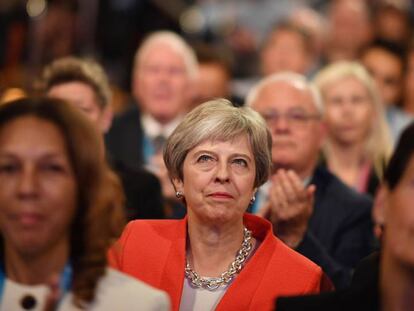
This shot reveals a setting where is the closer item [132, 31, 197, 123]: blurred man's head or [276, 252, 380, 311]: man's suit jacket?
[276, 252, 380, 311]: man's suit jacket

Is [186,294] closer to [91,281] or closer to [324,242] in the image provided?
[91,281]

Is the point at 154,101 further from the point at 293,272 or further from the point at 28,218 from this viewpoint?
the point at 28,218

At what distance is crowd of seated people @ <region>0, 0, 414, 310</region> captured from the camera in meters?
3.02

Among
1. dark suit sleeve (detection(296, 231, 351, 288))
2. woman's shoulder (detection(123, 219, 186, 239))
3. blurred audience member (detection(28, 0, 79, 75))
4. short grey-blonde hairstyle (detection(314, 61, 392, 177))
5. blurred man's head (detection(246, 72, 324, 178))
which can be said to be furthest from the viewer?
blurred audience member (detection(28, 0, 79, 75))

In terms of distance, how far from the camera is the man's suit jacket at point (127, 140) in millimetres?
6824

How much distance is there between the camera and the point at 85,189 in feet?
10.0

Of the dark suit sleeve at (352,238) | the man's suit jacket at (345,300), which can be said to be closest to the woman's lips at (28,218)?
the man's suit jacket at (345,300)

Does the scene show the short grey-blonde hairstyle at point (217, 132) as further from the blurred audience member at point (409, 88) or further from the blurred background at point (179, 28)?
the blurred background at point (179, 28)

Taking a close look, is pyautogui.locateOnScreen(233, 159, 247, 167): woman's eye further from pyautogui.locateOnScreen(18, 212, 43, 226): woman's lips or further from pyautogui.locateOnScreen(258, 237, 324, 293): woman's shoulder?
pyautogui.locateOnScreen(18, 212, 43, 226): woman's lips

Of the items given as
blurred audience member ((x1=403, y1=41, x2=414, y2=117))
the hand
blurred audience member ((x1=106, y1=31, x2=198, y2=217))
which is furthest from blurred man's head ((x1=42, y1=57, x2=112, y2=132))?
blurred audience member ((x1=403, y1=41, x2=414, y2=117))

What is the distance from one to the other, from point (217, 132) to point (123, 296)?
43.5 inches

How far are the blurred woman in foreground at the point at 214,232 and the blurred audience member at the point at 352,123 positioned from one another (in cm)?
272

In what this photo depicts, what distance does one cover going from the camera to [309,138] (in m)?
5.68

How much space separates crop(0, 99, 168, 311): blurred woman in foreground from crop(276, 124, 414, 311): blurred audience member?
0.45 metres
